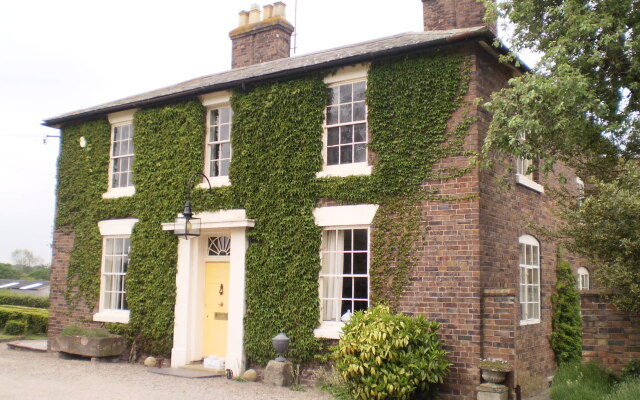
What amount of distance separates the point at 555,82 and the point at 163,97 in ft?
28.1

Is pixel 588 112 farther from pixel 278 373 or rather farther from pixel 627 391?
pixel 278 373

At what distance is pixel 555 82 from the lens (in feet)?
29.3

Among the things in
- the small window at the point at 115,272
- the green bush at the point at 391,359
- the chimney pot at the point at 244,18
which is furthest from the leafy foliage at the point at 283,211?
the chimney pot at the point at 244,18

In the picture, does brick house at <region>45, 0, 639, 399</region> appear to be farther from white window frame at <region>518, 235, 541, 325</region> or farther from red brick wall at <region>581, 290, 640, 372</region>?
red brick wall at <region>581, 290, 640, 372</region>

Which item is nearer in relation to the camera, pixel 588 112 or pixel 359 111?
pixel 588 112

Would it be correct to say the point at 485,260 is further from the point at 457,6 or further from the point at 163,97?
the point at 163,97

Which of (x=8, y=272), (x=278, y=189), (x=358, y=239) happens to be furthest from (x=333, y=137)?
(x=8, y=272)

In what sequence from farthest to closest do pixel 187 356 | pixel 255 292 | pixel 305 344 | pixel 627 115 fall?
pixel 187 356, pixel 255 292, pixel 305 344, pixel 627 115

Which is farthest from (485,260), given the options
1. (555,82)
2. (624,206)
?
(555,82)

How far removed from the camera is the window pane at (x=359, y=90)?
11633 millimetres

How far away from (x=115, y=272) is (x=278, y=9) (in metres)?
8.24

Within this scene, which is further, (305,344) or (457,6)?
(457,6)

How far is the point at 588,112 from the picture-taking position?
9812 mm

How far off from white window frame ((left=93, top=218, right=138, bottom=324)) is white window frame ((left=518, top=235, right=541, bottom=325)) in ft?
27.6
